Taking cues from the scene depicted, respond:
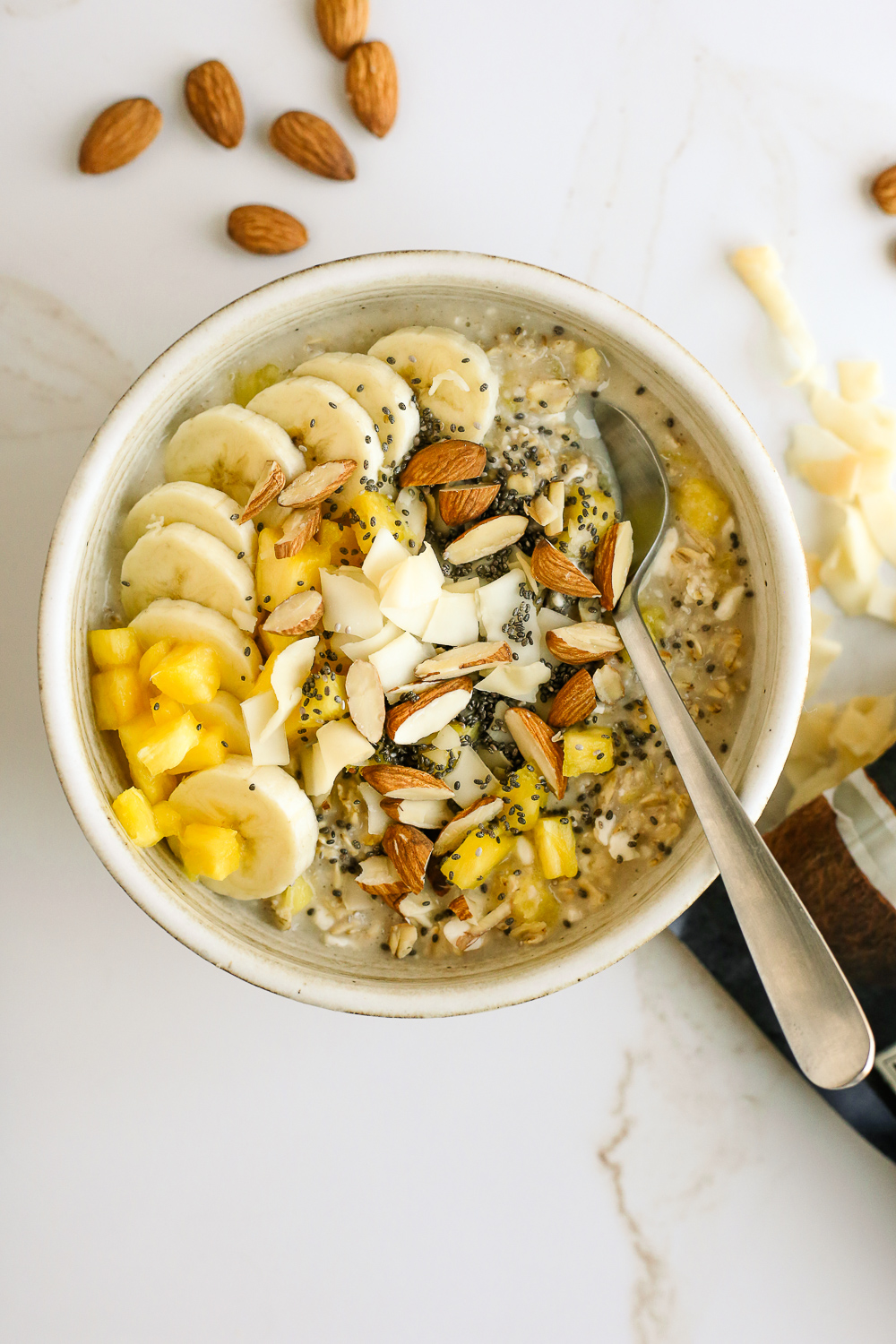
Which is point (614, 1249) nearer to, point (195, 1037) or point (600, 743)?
point (195, 1037)

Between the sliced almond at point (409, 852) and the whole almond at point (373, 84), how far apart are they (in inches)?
36.2

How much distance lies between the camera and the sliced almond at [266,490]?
1.02m

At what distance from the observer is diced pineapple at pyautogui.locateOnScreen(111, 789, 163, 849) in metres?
1.04

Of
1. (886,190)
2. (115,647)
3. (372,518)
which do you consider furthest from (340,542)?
(886,190)

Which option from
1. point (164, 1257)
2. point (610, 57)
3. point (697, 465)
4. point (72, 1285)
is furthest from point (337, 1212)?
point (610, 57)

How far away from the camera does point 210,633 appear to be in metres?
1.03

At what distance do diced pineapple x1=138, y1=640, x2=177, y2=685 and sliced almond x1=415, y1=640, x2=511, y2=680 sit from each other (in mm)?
274

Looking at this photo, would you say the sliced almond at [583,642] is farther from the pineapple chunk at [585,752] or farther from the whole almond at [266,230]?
the whole almond at [266,230]

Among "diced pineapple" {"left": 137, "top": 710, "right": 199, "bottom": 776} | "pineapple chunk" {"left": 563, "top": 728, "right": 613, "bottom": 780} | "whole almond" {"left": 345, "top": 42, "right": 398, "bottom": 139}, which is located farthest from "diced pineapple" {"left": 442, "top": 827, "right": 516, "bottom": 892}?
"whole almond" {"left": 345, "top": 42, "right": 398, "bottom": 139}

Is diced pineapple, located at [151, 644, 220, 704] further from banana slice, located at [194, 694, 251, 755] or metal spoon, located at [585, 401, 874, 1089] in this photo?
metal spoon, located at [585, 401, 874, 1089]

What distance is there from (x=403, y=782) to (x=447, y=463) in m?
0.36

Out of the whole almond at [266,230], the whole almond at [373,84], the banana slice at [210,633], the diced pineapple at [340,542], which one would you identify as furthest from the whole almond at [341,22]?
the banana slice at [210,633]

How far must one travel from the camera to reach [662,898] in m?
1.05

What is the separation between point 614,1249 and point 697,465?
42.0 inches
